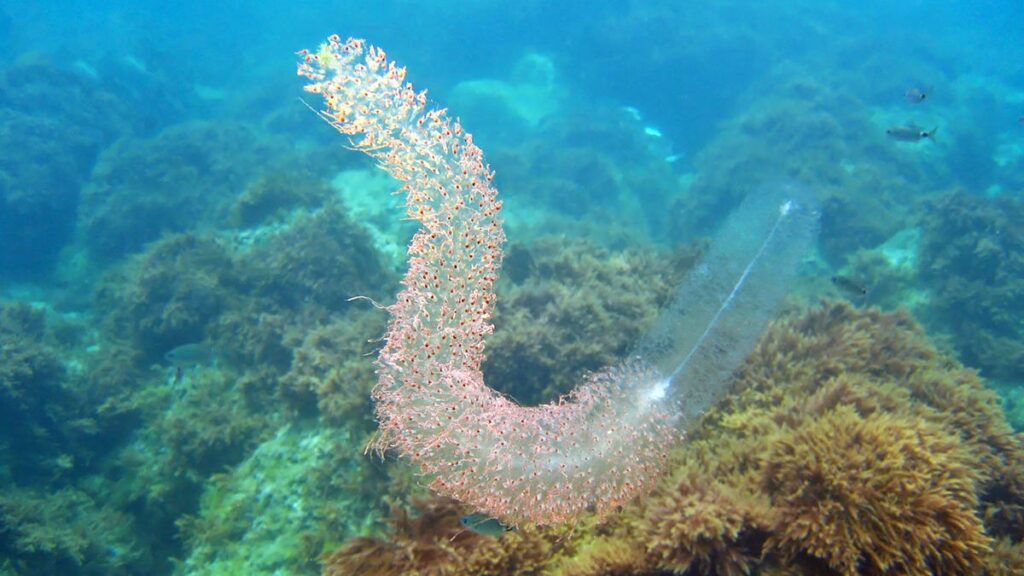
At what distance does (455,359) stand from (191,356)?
5982 millimetres

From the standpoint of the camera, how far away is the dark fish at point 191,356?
6914mm

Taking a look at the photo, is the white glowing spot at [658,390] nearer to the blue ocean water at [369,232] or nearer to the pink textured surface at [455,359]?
the pink textured surface at [455,359]

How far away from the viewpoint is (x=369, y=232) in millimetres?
9836

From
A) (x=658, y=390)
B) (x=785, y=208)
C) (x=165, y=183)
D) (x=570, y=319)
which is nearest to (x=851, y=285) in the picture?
(x=785, y=208)

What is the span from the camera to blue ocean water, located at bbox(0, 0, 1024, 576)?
16.9ft

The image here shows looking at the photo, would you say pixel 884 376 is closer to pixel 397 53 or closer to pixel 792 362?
pixel 792 362

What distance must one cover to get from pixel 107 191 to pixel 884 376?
1970 cm

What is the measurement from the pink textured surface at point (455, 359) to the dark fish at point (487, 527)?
0.33ft

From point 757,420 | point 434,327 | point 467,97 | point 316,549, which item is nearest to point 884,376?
point 757,420

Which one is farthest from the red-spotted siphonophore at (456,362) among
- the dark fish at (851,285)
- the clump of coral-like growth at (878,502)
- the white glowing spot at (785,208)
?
the dark fish at (851,285)

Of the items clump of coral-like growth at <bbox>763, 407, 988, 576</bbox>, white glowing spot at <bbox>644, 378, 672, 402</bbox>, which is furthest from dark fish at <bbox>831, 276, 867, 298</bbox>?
white glowing spot at <bbox>644, 378, 672, 402</bbox>

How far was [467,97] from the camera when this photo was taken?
24531 mm

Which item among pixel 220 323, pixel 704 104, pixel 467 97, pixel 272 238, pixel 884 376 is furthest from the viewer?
pixel 467 97

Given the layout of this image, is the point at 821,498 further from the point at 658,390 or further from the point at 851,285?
the point at 851,285
